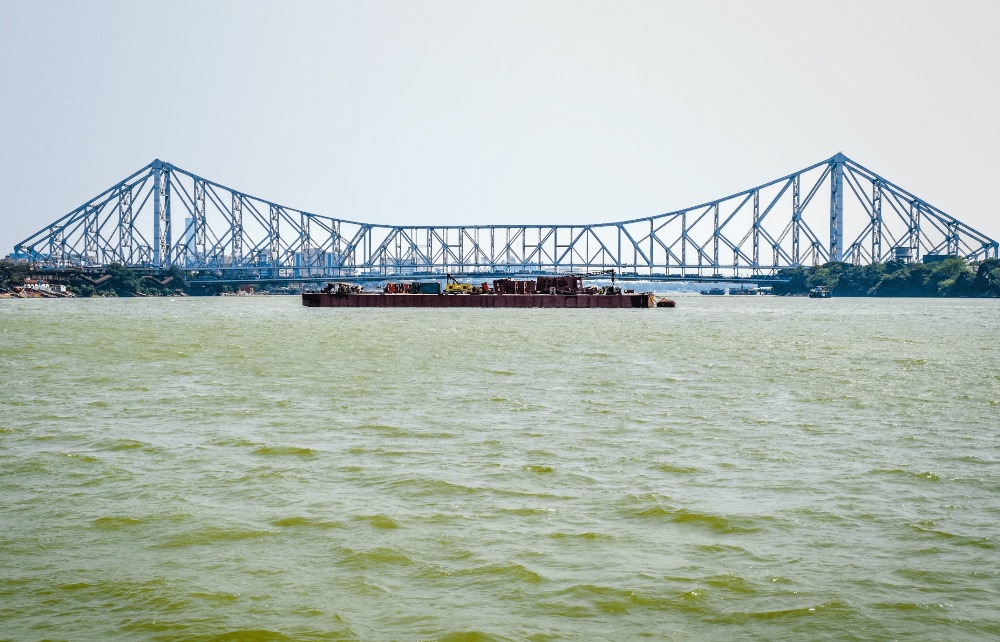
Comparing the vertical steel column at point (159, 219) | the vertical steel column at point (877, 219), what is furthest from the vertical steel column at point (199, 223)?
the vertical steel column at point (877, 219)

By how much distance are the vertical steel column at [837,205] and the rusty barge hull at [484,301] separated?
7505 cm

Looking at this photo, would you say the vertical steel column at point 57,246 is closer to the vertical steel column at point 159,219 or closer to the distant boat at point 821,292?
the vertical steel column at point 159,219

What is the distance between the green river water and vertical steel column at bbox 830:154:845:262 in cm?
14804

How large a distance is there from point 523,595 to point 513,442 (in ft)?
21.3

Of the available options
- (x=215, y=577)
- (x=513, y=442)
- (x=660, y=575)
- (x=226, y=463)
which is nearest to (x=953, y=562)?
(x=660, y=575)

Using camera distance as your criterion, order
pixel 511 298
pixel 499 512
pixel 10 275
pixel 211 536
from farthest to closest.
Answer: pixel 10 275 < pixel 511 298 < pixel 499 512 < pixel 211 536

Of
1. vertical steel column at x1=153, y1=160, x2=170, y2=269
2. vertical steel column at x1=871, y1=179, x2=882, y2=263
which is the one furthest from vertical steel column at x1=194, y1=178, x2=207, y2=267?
vertical steel column at x1=871, y1=179, x2=882, y2=263

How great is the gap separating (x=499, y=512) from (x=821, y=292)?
140 meters

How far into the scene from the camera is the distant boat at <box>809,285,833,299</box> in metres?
142

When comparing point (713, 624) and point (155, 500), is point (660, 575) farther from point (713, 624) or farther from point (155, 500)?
point (155, 500)

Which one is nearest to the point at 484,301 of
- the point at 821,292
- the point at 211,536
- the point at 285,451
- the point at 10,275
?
the point at 821,292

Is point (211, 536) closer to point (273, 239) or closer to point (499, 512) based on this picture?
point (499, 512)

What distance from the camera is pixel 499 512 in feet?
32.2

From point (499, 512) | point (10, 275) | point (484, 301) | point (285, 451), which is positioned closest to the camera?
point (499, 512)
